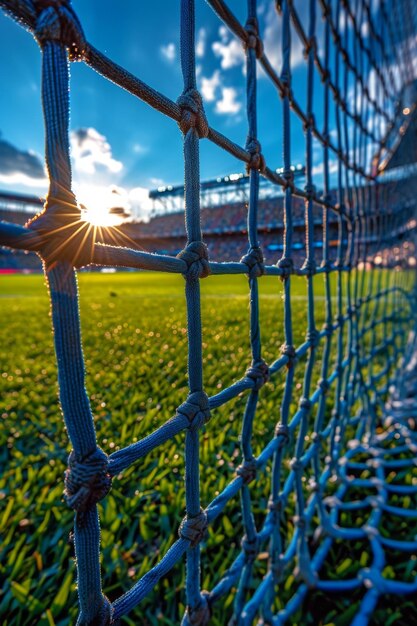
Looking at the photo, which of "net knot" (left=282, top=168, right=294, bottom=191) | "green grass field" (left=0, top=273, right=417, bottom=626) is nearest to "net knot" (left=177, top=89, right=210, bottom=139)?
"net knot" (left=282, top=168, right=294, bottom=191)

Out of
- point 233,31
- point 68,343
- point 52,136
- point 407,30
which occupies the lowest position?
point 68,343

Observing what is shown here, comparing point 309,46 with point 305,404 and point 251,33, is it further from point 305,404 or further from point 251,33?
point 305,404

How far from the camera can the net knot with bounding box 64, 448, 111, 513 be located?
0.23 metres

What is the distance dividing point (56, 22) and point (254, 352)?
16.5 inches

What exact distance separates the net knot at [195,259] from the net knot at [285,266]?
26 cm

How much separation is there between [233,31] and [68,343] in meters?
0.49

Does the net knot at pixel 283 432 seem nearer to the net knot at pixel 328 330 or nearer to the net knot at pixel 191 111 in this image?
the net knot at pixel 328 330

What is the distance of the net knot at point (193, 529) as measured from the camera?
364 mm

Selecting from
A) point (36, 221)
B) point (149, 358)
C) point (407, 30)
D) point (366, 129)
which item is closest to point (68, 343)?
point (36, 221)

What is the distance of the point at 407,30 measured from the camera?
1.79m

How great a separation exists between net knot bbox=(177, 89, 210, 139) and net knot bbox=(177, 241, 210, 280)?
0.40 ft

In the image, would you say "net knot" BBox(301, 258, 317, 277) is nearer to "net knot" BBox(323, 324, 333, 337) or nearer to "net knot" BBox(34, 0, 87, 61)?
"net knot" BBox(323, 324, 333, 337)

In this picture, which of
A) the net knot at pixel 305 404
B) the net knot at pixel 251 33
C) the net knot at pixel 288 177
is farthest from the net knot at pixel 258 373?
the net knot at pixel 251 33

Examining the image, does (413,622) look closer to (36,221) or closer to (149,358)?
(36,221)
